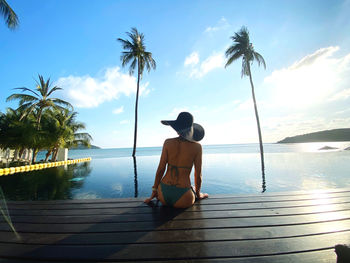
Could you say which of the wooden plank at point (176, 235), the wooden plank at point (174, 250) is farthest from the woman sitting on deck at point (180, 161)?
the wooden plank at point (174, 250)

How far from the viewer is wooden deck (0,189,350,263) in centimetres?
124

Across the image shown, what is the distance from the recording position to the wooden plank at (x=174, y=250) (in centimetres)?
123

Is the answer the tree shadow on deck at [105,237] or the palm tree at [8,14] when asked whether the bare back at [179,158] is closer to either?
the tree shadow on deck at [105,237]

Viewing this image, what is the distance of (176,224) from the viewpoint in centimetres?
174

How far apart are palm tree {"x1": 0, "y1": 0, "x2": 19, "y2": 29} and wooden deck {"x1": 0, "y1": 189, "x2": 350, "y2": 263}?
12.4m

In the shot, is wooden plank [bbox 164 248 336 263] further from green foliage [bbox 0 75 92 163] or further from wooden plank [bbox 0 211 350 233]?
green foliage [bbox 0 75 92 163]

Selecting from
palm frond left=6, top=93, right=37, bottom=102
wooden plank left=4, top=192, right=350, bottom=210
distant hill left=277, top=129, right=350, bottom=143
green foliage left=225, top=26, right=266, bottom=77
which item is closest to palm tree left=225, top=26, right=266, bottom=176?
green foliage left=225, top=26, right=266, bottom=77

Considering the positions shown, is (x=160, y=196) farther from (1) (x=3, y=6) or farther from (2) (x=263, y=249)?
(1) (x=3, y=6)

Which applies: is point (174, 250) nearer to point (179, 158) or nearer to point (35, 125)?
point (179, 158)

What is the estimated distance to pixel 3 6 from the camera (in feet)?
29.3

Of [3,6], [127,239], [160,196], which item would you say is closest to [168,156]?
[160,196]

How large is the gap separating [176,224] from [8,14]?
580 inches

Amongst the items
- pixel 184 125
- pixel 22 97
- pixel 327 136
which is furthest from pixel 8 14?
pixel 327 136

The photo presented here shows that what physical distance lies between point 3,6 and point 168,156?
14.2m
